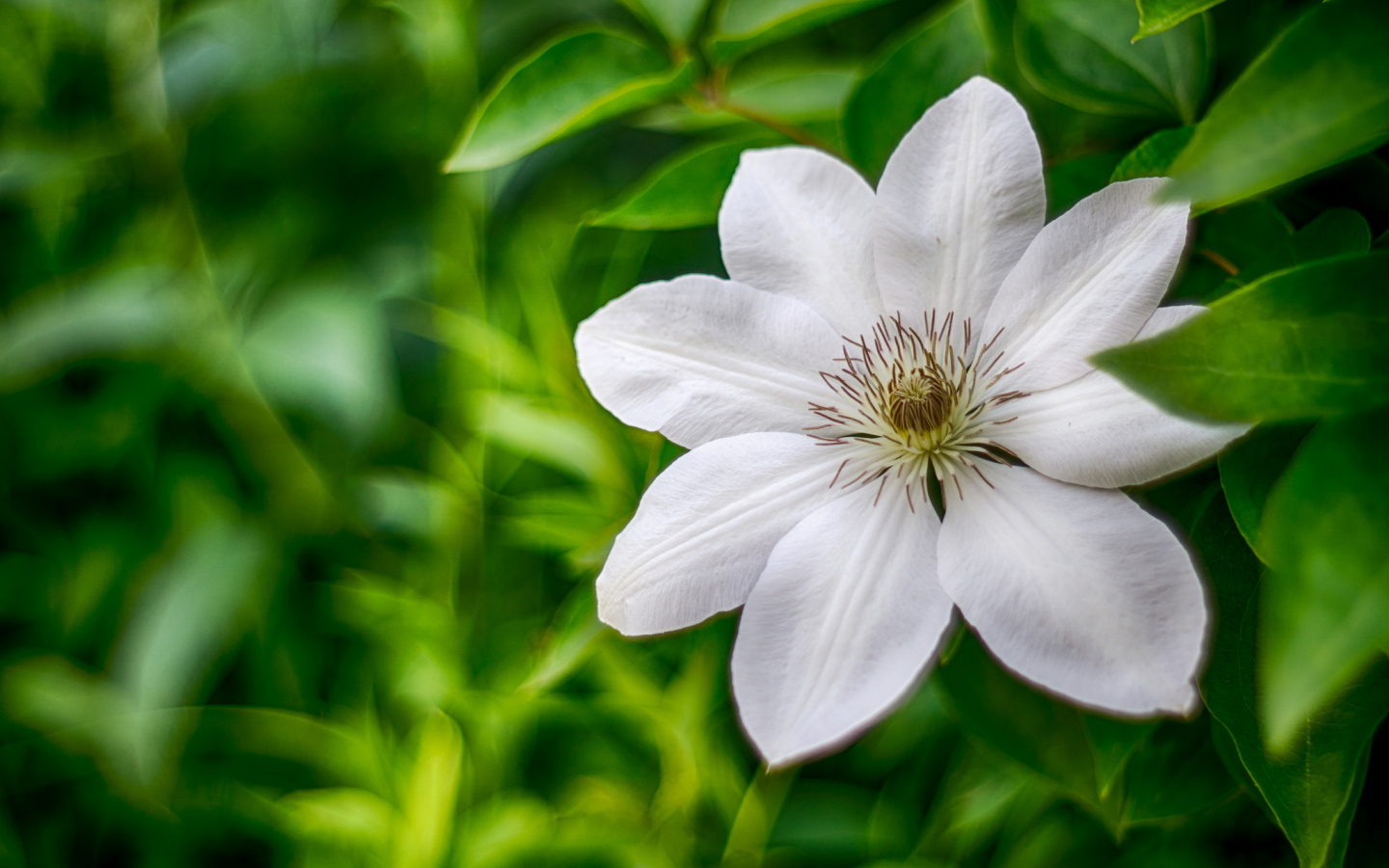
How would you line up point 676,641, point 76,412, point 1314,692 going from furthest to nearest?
1. point 76,412
2. point 676,641
3. point 1314,692

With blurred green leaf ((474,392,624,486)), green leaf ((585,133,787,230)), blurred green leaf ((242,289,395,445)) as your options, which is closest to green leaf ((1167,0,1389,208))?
green leaf ((585,133,787,230))

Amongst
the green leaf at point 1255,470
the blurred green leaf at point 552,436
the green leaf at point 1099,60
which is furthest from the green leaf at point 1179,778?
the blurred green leaf at point 552,436

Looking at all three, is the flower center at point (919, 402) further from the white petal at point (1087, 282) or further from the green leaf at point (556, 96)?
the green leaf at point (556, 96)

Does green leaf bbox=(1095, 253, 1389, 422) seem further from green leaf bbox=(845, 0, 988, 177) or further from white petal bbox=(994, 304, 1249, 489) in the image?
green leaf bbox=(845, 0, 988, 177)

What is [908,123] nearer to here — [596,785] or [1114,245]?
[1114,245]

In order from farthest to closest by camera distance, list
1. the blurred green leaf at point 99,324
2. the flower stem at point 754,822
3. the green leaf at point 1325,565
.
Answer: the blurred green leaf at point 99,324, the flower stem at point 754,822, the green leaf at point 1325,565

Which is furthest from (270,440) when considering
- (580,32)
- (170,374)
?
(580,32)
